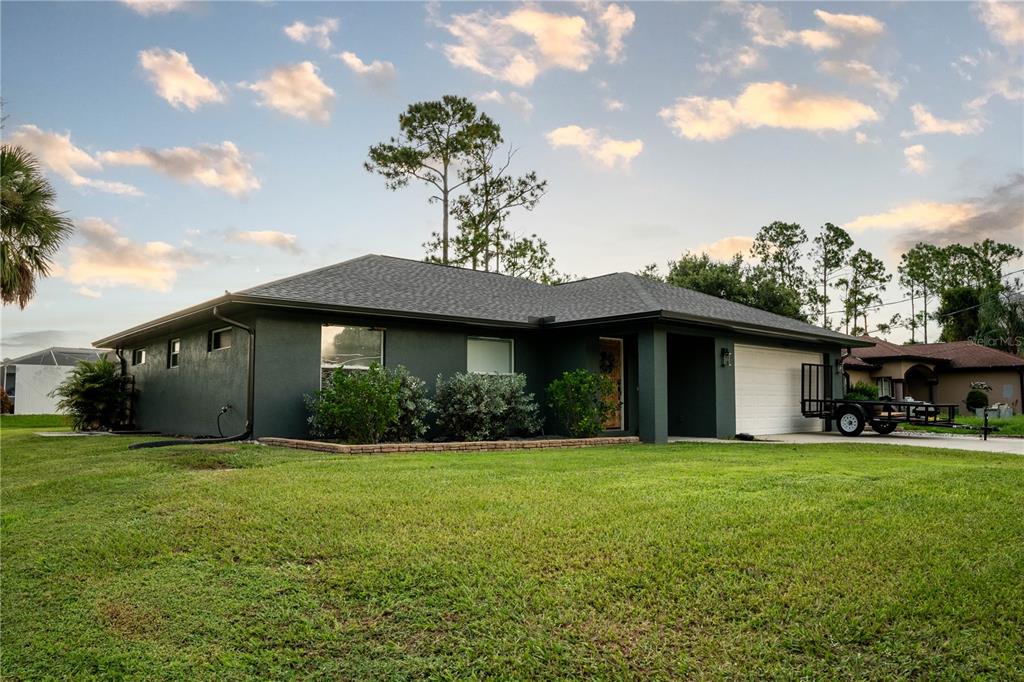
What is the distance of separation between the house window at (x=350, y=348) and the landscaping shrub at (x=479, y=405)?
1.37m

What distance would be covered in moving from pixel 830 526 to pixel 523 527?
2.22 metres

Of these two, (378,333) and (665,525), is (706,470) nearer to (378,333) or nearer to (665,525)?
(665,525)

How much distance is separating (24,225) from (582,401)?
40.4 ft

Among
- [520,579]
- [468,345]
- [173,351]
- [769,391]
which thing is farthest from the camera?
[769,391]

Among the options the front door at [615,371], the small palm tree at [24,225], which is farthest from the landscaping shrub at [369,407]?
the small palm tree at [24,225]

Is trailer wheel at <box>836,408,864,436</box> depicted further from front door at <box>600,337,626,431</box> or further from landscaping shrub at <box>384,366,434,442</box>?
landscaping shrub at <box>384,366,434,442</box>

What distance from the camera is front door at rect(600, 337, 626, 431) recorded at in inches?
583

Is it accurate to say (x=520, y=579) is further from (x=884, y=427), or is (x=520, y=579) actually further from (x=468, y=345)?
(x=884, y=427)

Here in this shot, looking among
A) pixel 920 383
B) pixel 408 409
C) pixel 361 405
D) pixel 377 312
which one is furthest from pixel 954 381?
pixel 361 405

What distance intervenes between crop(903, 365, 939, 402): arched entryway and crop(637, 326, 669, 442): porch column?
19916 millimetres

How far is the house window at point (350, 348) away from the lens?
41.1 feet

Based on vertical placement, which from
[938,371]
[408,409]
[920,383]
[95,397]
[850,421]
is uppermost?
[938,371]

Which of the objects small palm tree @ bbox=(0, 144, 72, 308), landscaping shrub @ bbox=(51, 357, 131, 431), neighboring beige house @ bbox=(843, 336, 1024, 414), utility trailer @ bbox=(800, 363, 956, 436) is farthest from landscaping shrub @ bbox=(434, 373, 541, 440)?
neighboring beige house @ bbox=(843, 336, 1024, 414)

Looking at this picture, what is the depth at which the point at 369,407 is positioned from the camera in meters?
10.9
